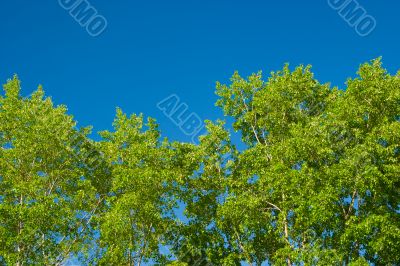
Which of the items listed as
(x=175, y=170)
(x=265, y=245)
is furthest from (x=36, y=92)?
(x=265, y=245)

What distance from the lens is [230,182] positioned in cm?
3538

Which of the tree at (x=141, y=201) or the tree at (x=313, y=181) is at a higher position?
the tree at (x=313, y=181)

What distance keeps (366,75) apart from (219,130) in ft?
36.8

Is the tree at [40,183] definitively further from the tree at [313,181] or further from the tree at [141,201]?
the tree at [313,181]

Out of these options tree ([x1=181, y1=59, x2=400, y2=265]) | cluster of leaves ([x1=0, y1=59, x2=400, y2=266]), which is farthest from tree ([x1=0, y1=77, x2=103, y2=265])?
tree ([x1=181, y1=59, x2=400, y2=265])

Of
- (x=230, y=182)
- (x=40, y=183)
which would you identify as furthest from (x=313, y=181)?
(x=40, y=183)

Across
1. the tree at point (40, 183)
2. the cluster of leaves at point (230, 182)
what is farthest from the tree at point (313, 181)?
the tree at point (40, 183)

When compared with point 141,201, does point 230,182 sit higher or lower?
higher

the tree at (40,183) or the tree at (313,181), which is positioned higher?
the tree at (313,181)

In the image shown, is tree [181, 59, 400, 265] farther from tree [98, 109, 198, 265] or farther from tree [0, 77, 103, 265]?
tree [0, 77, 103, 265]

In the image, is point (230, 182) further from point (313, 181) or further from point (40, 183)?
point (40, 183)

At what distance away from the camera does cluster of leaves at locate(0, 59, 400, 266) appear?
2950cm

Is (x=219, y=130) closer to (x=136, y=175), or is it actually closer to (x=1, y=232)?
(x=136, y=175)

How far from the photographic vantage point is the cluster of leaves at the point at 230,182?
96.8 ft
